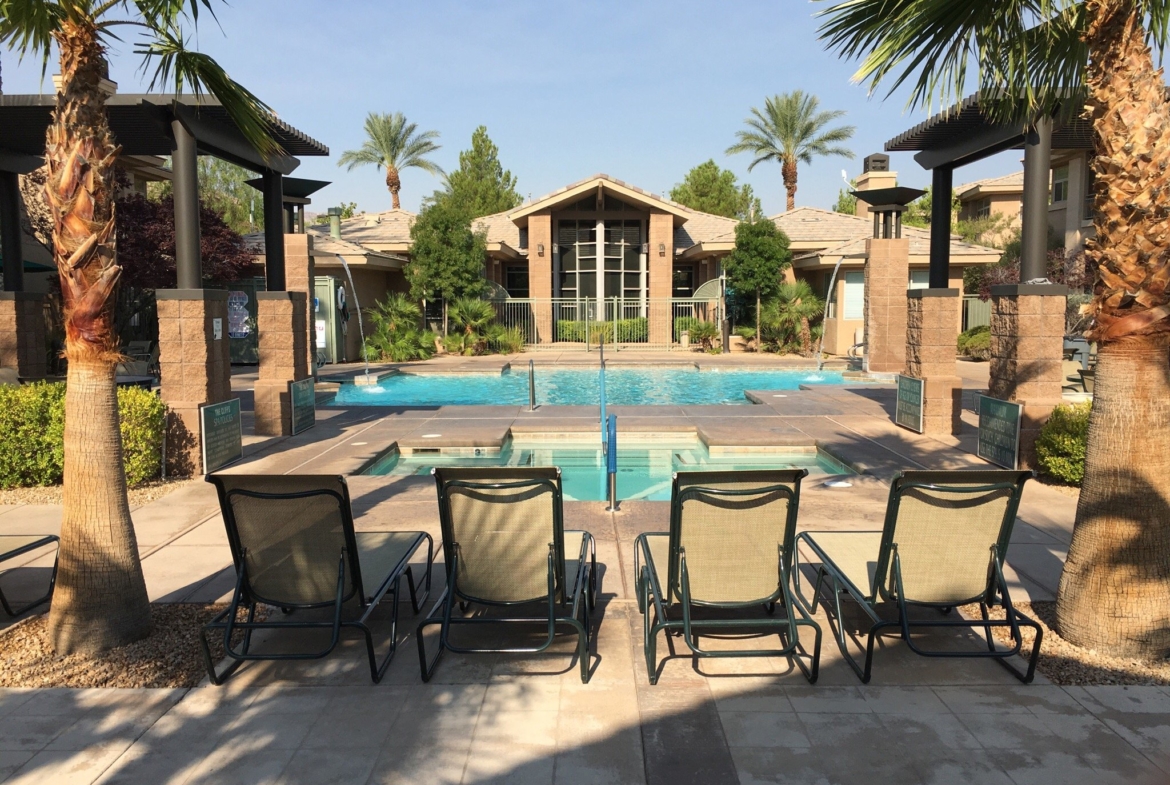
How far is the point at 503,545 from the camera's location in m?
4.53

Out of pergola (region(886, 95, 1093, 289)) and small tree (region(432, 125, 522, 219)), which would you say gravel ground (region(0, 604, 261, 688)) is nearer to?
pergola (region(886, 95, 1093, 289))

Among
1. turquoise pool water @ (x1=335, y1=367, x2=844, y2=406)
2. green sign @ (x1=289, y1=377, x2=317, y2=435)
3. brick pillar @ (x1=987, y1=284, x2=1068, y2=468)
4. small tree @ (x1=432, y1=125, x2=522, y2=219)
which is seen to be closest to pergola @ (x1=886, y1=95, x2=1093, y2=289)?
brick pillar @ (x1=987, y1=284, x2=1068, y2=468)

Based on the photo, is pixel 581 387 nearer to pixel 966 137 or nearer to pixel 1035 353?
pixel 966 137

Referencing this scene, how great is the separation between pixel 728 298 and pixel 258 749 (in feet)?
89.4

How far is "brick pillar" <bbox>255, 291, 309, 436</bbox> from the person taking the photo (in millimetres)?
11953

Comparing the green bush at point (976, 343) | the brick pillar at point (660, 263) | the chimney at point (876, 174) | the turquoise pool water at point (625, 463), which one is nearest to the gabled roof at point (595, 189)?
the brick pillar at point (660, 263)

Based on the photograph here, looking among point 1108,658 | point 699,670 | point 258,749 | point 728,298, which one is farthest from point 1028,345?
point 728,298

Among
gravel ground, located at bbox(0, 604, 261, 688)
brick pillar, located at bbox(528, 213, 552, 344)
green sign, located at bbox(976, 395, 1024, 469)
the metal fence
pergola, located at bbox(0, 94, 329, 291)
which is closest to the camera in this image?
gravel ground, located at bbox(0, 604, 261, 688)

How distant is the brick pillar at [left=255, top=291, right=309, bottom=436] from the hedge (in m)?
2.85

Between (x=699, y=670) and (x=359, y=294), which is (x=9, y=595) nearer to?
(x=699, y=670)

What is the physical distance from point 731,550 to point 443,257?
74.6 ft

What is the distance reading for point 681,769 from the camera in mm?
3512

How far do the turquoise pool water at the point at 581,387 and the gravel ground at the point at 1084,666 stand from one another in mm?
12102

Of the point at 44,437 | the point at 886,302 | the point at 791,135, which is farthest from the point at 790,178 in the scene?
the point at 44,437
